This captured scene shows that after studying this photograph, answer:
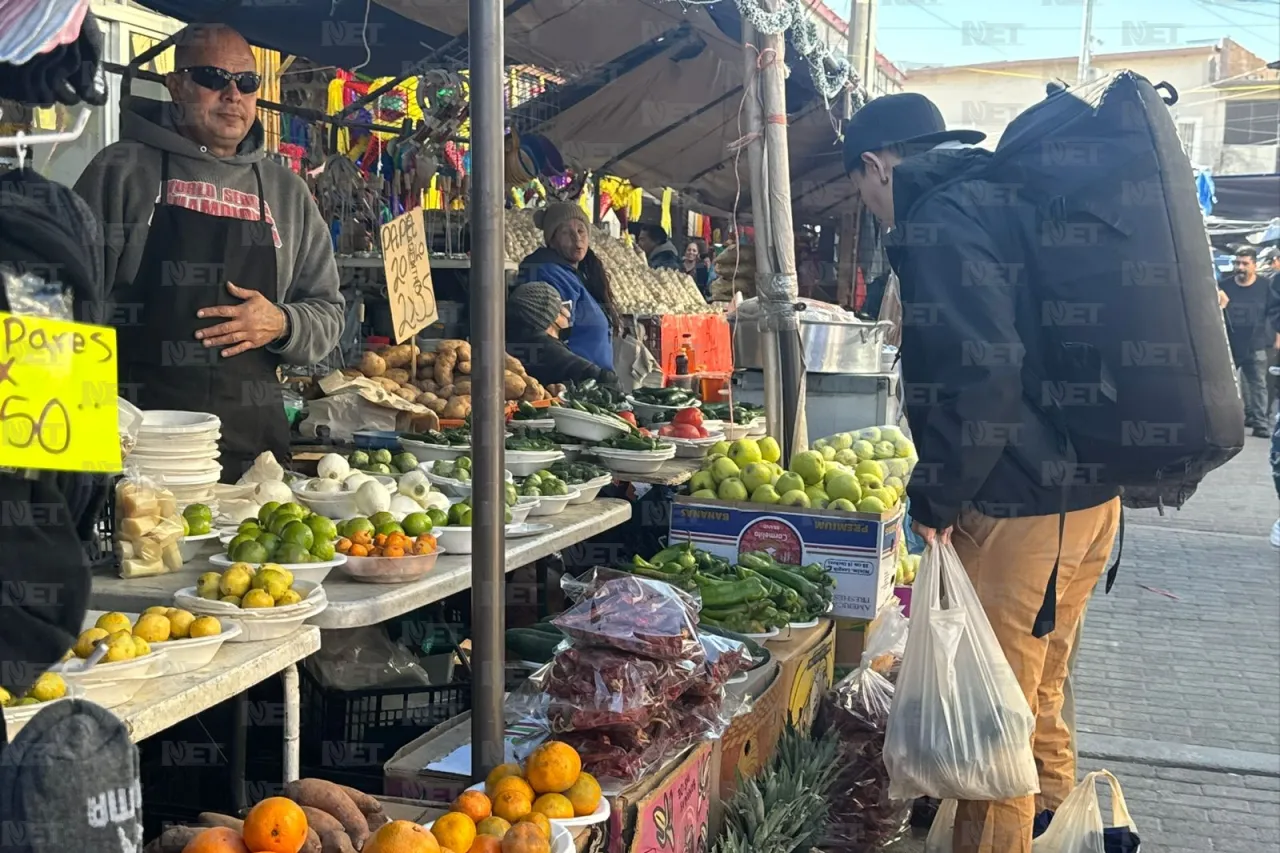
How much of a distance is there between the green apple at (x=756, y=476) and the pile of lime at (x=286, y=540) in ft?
6.92

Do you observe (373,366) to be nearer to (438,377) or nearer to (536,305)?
(438,377)

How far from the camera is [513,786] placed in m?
2.35

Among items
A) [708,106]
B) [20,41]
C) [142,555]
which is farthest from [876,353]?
[20,41]

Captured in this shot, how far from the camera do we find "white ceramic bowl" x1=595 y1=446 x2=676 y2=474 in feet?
15.2

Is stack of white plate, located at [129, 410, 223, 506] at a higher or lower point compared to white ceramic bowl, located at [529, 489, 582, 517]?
higher

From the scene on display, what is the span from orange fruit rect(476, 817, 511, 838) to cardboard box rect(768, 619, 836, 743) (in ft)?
5.26

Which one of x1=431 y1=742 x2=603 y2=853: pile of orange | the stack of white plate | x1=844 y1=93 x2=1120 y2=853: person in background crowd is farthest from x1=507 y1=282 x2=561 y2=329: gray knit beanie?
Answer: x1=431 y1=742 x2=603 y2=853: pile of orange

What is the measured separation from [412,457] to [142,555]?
136 centimetres

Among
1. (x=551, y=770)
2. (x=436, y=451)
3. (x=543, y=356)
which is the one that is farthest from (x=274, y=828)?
(x=543, y=356)

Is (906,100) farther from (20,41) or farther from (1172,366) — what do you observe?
(20,41)

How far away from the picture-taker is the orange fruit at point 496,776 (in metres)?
2.40

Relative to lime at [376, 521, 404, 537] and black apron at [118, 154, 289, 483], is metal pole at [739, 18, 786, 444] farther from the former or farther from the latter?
lime at [376, 521, 404, 537]

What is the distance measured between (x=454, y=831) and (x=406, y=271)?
2777 millimetres

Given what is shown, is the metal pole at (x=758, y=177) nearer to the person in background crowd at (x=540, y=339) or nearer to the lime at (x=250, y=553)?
the person in background crowd at (x=540, y=339)
